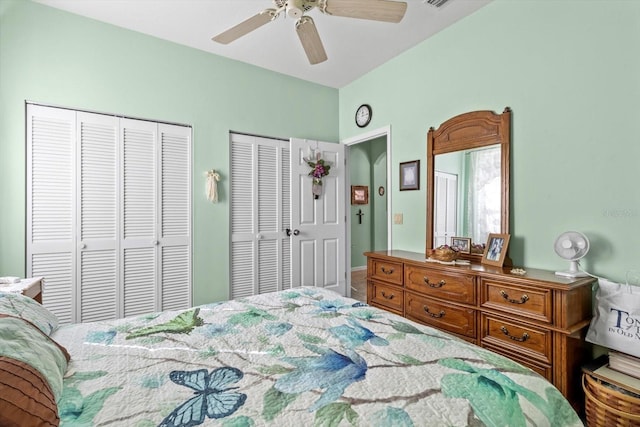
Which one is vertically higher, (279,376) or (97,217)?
(97,217)

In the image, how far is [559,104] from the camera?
6.96 ft

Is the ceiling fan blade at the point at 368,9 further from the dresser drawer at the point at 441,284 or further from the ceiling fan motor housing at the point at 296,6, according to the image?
the dresser drawer at the point at 441,284

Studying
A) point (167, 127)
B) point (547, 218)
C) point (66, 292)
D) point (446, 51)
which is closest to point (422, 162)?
point (446, 51)

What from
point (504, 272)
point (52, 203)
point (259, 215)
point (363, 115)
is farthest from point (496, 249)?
point (52, 203)

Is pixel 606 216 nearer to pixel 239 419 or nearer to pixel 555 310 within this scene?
pixel 555 310

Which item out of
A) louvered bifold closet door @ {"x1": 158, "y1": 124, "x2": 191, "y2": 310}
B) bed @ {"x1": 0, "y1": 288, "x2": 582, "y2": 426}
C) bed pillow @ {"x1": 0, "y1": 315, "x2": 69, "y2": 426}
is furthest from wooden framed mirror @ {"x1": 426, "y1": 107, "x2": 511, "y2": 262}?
bed pillow @ {"x1": 0, "y1": 315, "x2": 69, "y2": 426}

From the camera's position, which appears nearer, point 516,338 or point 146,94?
point 516,338

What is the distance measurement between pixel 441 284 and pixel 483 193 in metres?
0.82

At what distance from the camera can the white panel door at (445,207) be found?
108 inches

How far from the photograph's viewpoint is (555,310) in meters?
1.77

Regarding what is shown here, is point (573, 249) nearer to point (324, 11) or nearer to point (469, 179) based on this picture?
point (469, 179)

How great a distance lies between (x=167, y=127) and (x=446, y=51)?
2.78 meters

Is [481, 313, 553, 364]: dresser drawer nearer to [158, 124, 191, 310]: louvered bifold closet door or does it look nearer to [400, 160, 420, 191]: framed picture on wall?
[400, 160, 420, 191]: framed picture on wall

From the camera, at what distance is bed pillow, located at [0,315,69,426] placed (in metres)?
0.68
